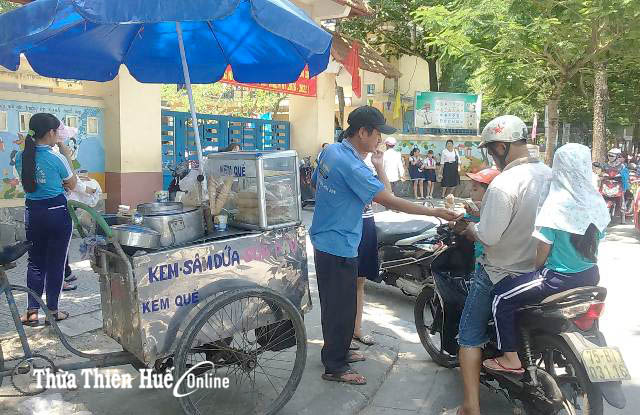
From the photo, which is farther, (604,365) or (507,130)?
(507,130)

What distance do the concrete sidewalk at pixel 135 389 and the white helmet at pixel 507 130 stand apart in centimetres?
173

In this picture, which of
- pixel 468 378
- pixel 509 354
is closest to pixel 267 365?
pixel 468 378

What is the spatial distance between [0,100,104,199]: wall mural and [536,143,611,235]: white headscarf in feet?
21.3

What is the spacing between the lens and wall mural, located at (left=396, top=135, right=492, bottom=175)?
16422 mm

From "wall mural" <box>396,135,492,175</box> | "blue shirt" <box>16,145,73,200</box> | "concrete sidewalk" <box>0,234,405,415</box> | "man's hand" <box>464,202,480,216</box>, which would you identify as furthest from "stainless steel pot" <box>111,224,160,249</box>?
"wall mural" <box>396,135,492,175</box>

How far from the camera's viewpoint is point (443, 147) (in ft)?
55.4

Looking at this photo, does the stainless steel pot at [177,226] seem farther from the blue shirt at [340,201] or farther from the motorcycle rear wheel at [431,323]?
the motorcycle rear wheel at [431,323]

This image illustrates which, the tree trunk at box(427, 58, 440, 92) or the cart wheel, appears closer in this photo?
the cart wheel

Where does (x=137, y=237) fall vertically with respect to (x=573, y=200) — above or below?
below

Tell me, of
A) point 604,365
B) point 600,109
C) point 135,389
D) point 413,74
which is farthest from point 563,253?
point 413,74

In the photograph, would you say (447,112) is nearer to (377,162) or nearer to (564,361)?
(377,162)

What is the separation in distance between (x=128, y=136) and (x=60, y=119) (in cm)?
97

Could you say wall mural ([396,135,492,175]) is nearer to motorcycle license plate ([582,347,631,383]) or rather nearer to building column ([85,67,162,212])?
building column ([85,67,162,212])

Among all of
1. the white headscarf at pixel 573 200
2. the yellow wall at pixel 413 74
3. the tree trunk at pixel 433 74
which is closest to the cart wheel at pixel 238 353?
the white headscarf at pixel 573 200
